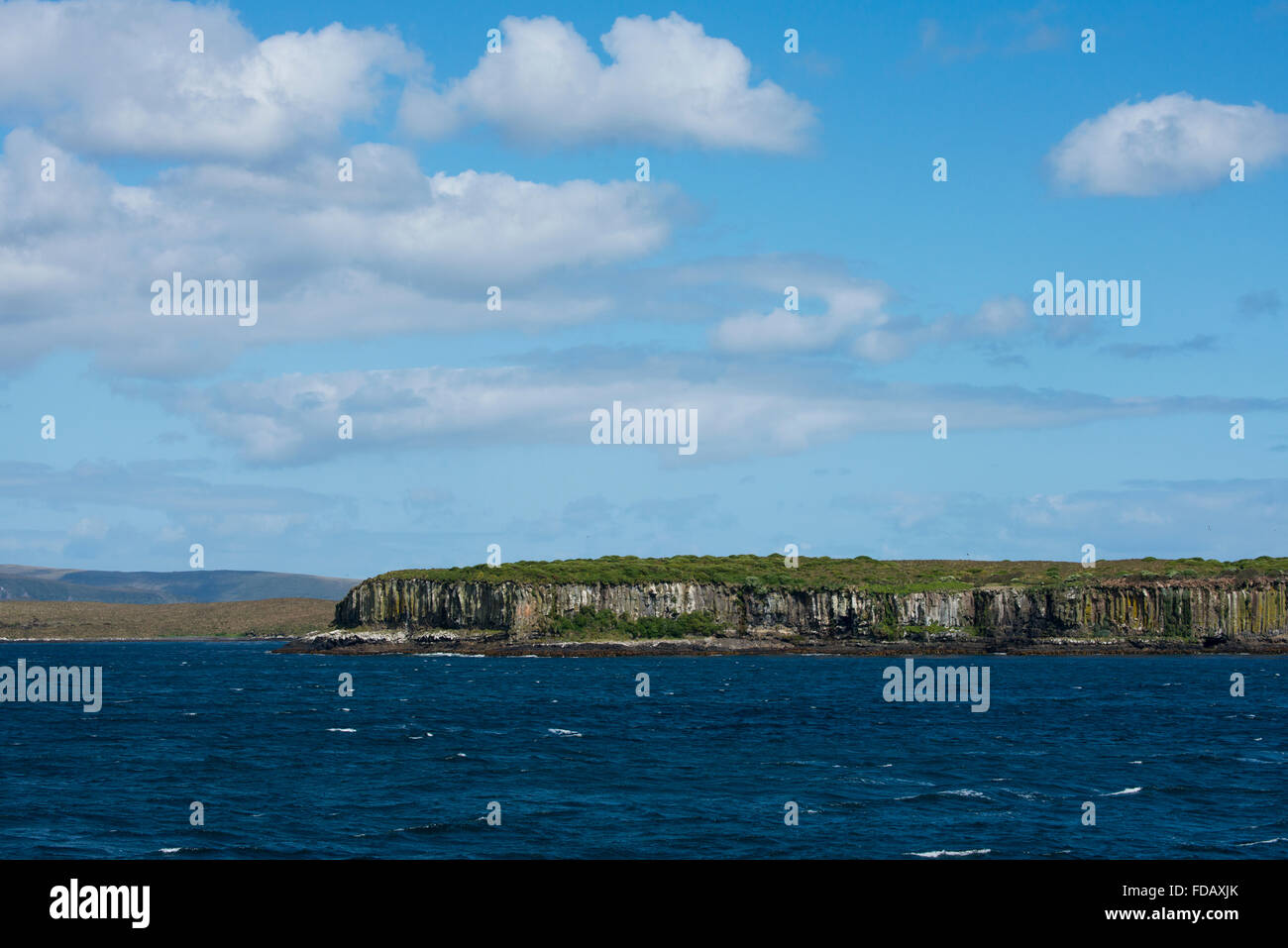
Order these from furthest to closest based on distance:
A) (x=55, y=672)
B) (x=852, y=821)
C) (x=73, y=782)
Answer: (x=55, y=672), (x=73, y=782), (x=852, y=821)

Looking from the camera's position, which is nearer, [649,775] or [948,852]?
[948,852]

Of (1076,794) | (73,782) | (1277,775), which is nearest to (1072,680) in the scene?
(1277,775)

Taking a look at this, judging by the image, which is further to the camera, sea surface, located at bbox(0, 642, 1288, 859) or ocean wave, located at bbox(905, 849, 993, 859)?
sea surface, located at bbox(0, 642, 1288, 859)

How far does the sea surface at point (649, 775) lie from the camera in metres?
43.2

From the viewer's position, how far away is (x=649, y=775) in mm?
59562

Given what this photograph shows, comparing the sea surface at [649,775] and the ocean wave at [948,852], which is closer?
the ocean wave at [948,852]

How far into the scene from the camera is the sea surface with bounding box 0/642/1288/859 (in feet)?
142

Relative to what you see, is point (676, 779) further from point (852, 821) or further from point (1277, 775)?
point (1277, 775)

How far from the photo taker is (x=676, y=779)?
2279 inches

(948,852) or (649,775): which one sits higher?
(948,852)
